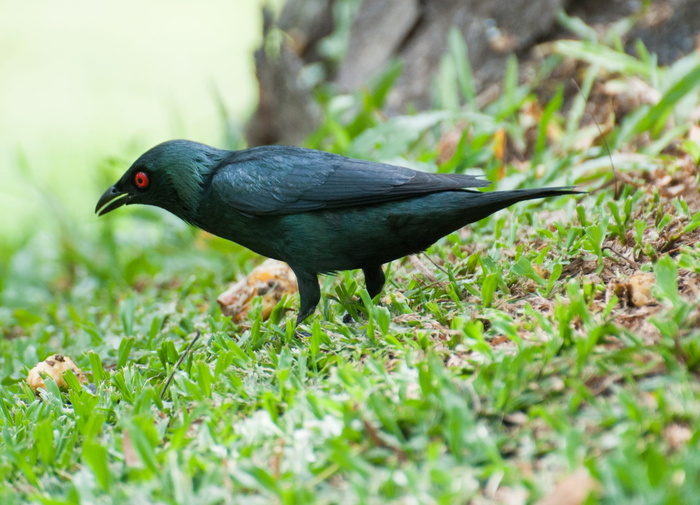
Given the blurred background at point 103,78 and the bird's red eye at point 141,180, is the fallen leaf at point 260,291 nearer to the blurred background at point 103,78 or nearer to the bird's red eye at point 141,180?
the bird's red eye at point 141,180

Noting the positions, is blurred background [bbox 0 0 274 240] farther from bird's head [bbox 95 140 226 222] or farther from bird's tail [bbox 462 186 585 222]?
bird's tail [bbox 462 186 585 222]

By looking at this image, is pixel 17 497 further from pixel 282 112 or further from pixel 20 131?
pixel 20 131

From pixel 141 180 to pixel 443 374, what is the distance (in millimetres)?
2262

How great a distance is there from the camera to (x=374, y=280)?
3881mm

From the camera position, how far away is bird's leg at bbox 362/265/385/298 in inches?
152

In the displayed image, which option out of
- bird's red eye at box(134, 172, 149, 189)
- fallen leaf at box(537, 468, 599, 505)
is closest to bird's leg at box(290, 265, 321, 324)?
bird's red eye at box(134, 172, 149, 189)

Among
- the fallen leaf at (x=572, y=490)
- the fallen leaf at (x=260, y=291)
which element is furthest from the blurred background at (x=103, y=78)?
the fallen leaf at (x=572, y=490)

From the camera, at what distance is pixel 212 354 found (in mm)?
3496

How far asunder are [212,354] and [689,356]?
2.12 metres

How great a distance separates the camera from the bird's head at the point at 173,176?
3906 mm

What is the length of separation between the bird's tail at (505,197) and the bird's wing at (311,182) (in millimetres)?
134

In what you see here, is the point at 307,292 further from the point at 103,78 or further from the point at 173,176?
the point at 103,78

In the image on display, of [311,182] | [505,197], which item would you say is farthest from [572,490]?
[311,182]

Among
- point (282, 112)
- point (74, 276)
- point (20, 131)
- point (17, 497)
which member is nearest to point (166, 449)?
point (17, 497)
